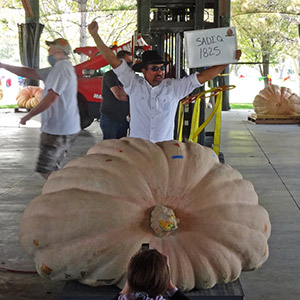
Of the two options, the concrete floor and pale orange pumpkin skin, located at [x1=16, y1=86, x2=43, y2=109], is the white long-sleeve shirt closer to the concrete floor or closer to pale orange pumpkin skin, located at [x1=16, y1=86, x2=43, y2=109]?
the concrete floor

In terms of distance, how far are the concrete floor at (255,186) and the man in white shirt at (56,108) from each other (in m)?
0.81

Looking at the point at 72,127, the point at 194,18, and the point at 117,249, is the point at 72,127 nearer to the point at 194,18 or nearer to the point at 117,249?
the point at 117,249

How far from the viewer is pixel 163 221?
321 cm

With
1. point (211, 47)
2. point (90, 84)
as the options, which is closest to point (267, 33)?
point (90, 84)

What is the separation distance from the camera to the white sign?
17.3 ft

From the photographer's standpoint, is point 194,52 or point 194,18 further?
point 194,18

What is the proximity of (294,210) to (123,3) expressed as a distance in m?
23.1

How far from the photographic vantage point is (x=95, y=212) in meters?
3.28

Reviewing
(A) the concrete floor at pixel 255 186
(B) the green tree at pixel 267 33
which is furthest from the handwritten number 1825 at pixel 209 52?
(B) the green tree at pixel 267 33

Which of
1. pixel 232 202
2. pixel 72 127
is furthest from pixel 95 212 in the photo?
pixel 72 127

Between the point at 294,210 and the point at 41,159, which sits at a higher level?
the point at 41,159

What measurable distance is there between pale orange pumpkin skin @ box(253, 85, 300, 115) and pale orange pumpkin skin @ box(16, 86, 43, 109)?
7.93 m

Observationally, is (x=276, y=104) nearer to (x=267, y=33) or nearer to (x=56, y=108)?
(x=56, y=108)

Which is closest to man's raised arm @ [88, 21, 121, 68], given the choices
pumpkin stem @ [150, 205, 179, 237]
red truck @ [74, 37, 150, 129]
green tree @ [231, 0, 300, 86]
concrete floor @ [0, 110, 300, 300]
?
concrete floor @ [0, 110, 300, 300]
